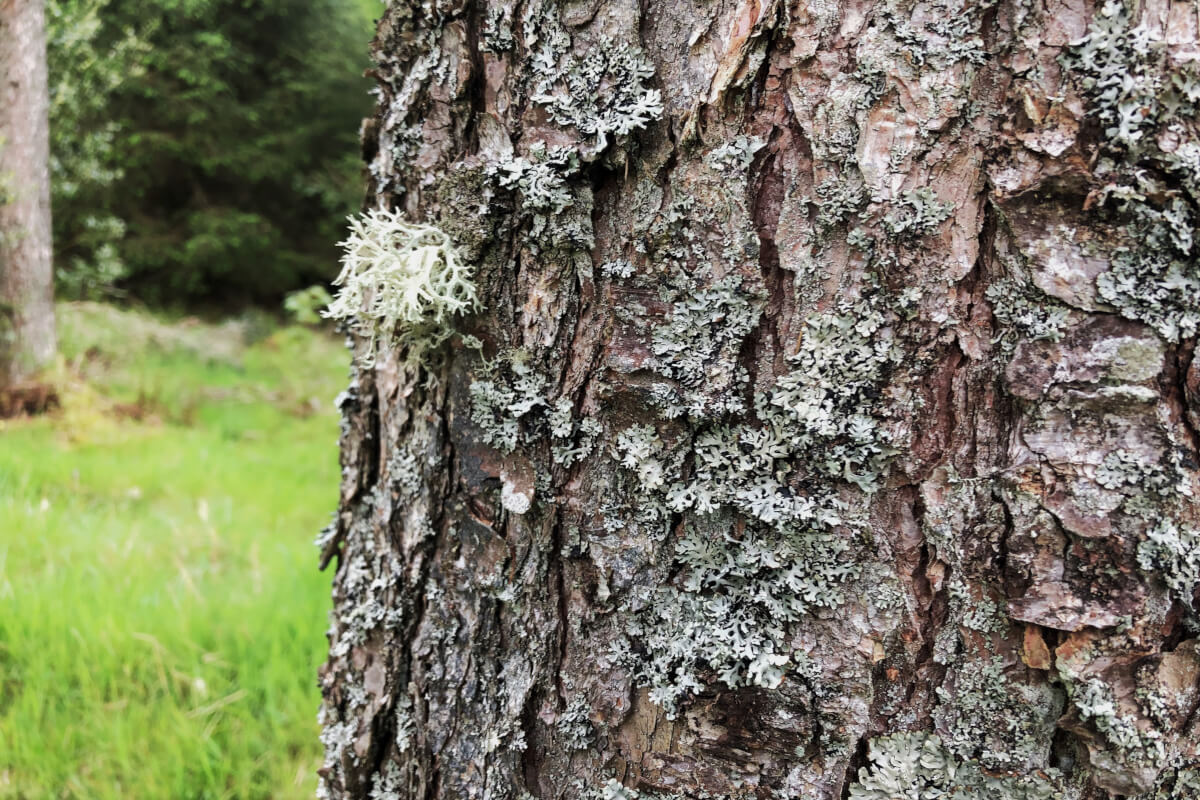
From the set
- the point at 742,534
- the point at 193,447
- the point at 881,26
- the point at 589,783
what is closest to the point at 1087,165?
the point at 881,26

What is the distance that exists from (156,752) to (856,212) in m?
2.13

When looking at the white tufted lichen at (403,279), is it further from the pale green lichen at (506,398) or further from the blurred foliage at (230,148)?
the blurred foliage at (230,148)

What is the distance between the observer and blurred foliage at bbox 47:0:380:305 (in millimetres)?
10875

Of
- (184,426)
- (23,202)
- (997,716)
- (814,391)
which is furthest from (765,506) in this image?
(23,202)

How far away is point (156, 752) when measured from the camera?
6.31 ft

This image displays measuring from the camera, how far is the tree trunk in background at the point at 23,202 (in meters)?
5.70

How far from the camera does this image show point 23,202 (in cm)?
596

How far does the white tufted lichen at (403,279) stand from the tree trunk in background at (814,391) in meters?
0.03

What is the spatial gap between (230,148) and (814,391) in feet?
42.3

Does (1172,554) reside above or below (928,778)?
above

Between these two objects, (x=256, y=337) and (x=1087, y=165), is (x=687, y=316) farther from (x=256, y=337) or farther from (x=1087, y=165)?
(x=256, y=337)

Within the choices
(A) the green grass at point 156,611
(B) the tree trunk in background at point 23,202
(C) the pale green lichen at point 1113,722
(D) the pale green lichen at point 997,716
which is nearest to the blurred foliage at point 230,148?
(B) the tree trunk in background at point 23,202

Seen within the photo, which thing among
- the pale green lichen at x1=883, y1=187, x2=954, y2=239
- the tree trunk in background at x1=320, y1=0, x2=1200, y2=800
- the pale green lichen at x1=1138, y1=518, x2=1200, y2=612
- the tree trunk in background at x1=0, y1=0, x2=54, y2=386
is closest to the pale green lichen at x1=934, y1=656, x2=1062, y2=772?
the tree trunk in background at x1=320, y1=0, x2=1200, y2=800

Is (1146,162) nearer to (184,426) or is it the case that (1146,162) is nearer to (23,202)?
(184,426)
